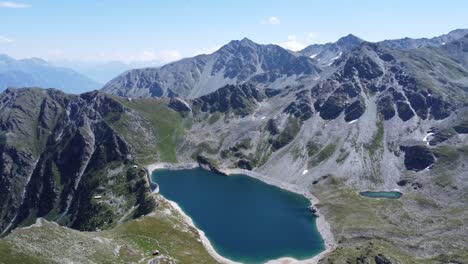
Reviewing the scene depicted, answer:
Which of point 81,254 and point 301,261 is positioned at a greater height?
point 81,254

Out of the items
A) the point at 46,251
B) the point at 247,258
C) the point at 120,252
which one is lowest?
the point at 247,258

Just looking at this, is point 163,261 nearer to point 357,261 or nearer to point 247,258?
point 247,258

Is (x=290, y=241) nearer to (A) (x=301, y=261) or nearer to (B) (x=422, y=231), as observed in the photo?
(A) (x=301, y=261)

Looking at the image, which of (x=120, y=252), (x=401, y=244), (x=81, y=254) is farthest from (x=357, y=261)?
(x=81, y=254)

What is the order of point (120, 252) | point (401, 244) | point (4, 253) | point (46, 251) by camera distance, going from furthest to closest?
1. point (401, 244)
2. point (120, 252)
3. point (46, 251)
4. point (4, 253)

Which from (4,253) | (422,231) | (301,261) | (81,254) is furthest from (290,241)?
(4,253)

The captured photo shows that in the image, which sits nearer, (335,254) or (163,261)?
(163,261)

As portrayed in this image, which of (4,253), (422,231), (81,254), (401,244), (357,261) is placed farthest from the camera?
(422,231)
